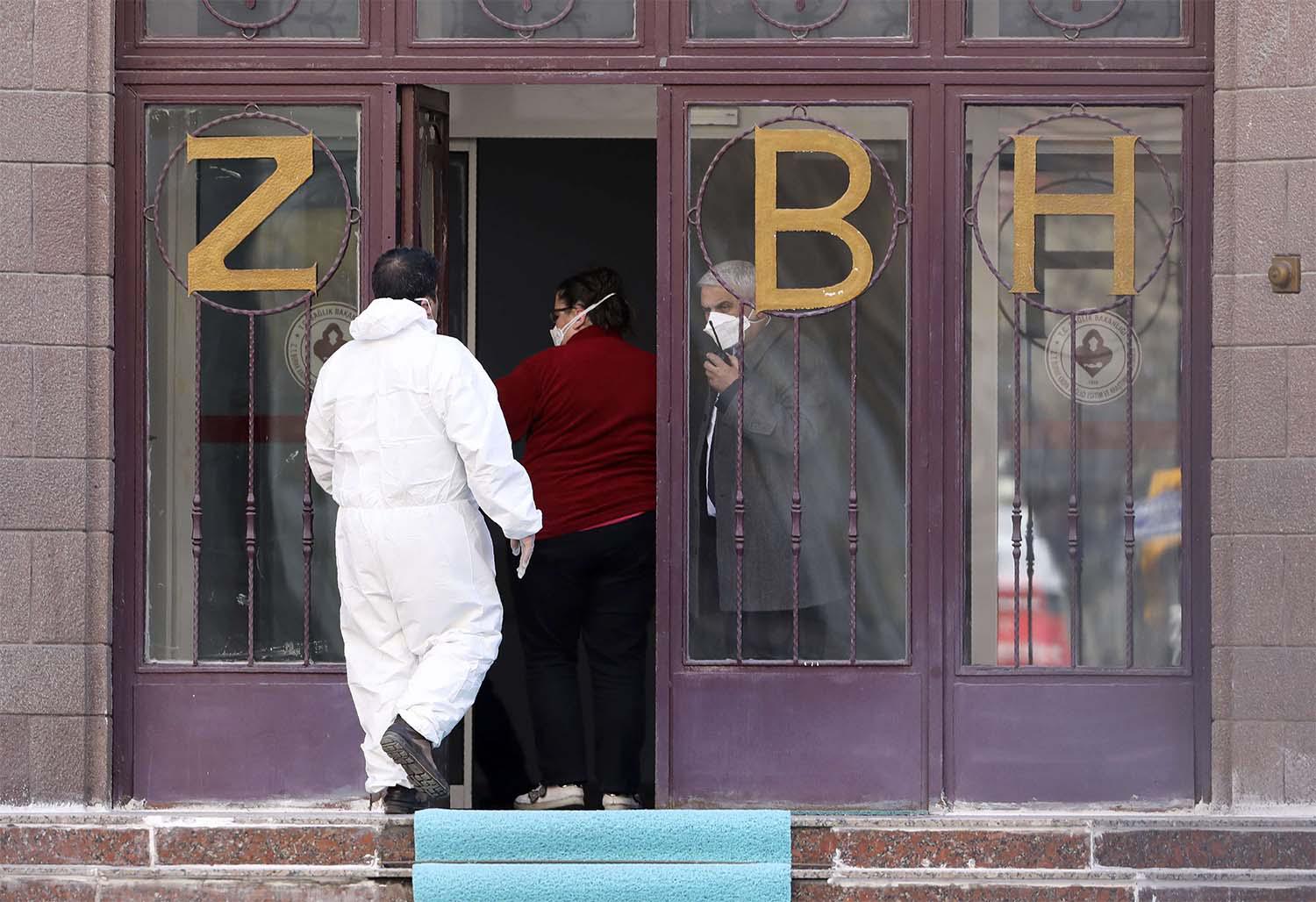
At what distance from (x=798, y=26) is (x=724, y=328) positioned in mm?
1031

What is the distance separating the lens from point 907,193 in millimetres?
6934

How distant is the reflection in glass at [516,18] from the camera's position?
7012mm

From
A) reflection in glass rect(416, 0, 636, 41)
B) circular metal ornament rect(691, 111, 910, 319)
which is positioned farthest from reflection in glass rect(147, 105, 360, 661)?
circular metal ornament rect(691, 111, 910, 319)

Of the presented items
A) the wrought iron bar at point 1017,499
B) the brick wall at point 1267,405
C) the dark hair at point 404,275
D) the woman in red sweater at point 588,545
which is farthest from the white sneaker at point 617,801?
the brick wall at point 1267,405

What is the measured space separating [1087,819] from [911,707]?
69cm

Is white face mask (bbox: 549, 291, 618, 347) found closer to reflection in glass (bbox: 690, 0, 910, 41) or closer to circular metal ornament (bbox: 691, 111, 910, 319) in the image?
circular metal ornament (bbox: 691, 111, 910, 319)

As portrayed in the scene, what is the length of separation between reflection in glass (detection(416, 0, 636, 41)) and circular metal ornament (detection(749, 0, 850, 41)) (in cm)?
42

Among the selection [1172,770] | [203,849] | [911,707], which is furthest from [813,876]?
[203,849]

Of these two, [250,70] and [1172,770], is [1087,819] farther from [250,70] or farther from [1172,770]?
[250,70]

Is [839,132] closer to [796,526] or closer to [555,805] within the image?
[796,526]

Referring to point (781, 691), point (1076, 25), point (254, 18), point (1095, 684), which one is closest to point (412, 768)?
point (781, 691)

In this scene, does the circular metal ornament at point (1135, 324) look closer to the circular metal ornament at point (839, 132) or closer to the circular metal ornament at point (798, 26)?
the circular metal ornament at point (839, 132)

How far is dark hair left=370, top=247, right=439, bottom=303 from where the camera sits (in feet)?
21.5

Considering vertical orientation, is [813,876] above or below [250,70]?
below
